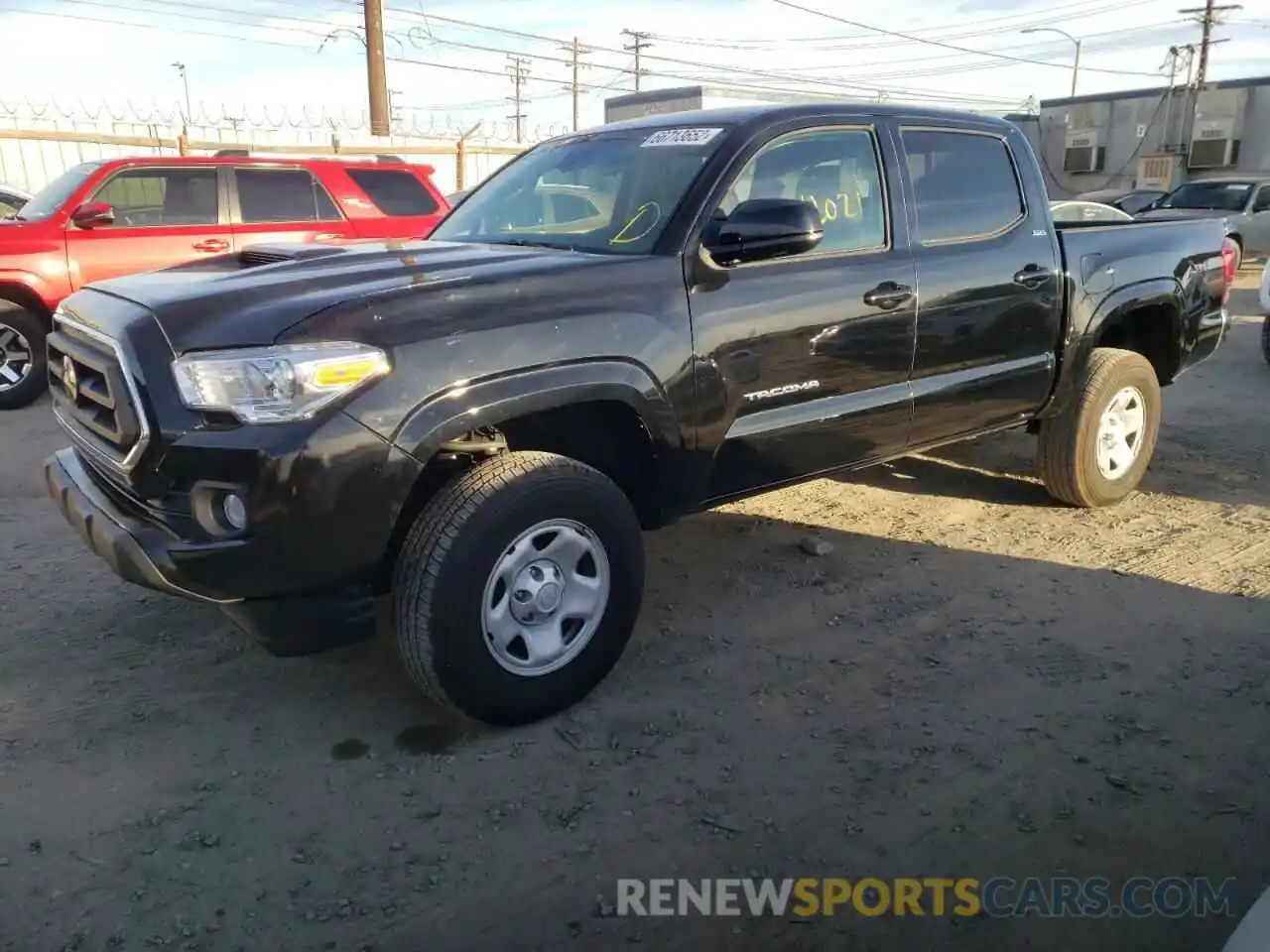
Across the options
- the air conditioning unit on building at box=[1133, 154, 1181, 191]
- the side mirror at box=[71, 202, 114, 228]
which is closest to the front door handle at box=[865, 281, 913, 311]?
the side mirror at box=[71, 202, 114, 228]

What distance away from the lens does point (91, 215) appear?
771cm

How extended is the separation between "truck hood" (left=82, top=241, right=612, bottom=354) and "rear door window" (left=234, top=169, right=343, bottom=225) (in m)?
5.26

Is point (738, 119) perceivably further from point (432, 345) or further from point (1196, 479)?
point (1196, 479)

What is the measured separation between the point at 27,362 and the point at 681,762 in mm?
6979

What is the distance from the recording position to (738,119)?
369cm

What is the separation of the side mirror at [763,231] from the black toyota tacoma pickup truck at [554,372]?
1 cm

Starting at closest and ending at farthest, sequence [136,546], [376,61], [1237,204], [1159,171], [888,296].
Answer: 1. [136,546]
2. [888,296]
3. [1237,204]
4. [376,61]
5. [1159,171]

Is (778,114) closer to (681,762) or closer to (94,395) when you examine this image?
(681,762)

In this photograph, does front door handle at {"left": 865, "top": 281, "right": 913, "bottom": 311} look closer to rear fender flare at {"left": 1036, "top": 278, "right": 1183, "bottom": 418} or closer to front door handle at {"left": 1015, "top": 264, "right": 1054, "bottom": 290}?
front door handle at {"left": 1015, "top": 264, "right": 1054, "bottom": 290}

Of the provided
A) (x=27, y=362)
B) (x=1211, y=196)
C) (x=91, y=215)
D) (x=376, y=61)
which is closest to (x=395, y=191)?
(x=91, y=215)

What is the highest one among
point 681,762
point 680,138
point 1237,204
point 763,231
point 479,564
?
point 680,138

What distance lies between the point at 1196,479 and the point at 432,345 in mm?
4902

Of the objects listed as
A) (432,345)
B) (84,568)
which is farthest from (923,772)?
(84,568)

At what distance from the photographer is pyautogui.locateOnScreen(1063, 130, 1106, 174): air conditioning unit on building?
103ft
